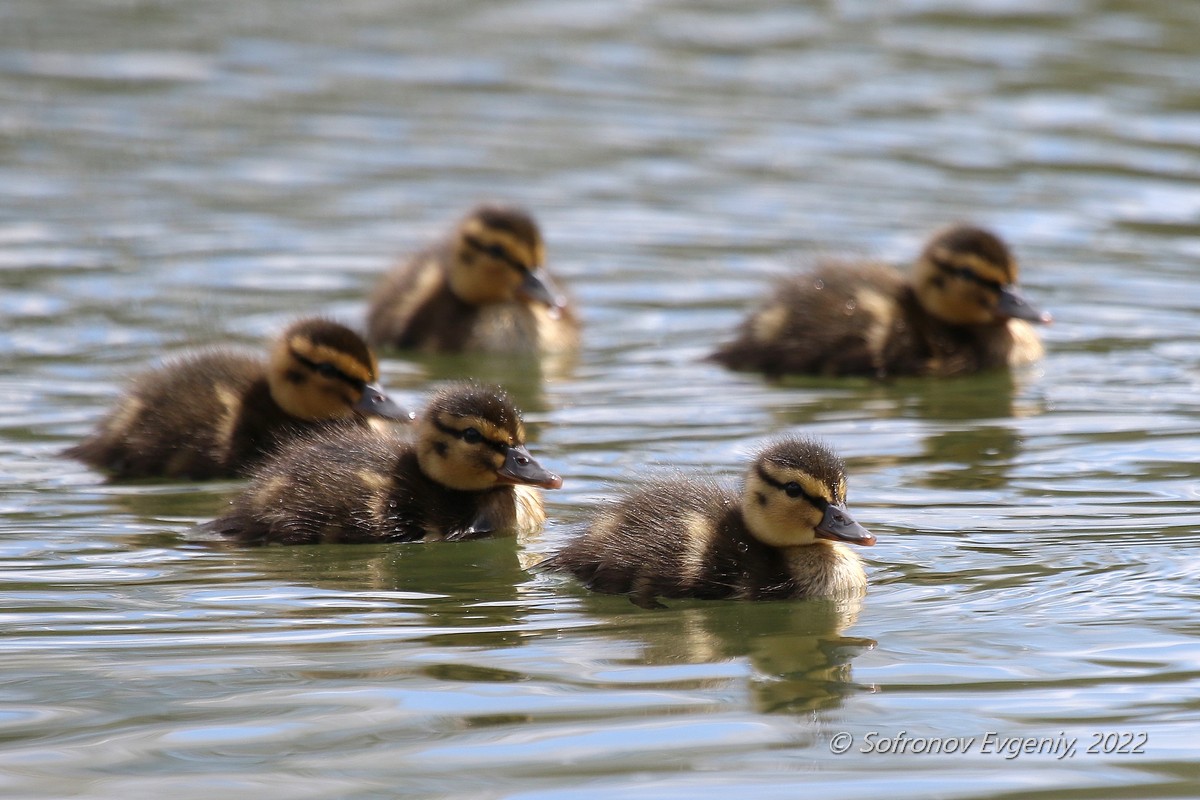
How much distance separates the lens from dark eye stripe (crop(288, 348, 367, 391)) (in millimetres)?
6555

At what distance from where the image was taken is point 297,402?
21.8 feet

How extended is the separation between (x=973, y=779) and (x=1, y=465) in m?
3.69

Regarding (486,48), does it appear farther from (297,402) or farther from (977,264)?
(297,402)

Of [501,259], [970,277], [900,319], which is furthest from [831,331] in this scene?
[501,259]

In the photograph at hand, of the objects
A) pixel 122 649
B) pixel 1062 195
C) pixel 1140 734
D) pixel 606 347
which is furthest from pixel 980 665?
pixel 1062 195

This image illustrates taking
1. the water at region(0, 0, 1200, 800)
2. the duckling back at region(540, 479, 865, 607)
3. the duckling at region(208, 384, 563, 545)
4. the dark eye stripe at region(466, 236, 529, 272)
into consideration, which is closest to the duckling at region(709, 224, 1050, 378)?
the water at region(0, 0, 1200, 800)

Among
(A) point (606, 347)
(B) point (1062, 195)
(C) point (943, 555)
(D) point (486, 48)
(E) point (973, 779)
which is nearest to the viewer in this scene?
(E) point (973, 779)

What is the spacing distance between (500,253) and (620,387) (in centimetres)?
103

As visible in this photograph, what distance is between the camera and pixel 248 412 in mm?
6668

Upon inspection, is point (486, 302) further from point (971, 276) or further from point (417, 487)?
point (417, 487)

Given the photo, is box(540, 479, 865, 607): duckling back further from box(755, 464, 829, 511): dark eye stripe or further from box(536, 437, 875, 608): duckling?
box(755, 464, 829, 511): dark eye stripe

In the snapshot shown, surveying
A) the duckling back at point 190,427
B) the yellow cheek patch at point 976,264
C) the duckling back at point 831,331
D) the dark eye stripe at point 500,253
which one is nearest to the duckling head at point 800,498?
the duckling back at point 190,427

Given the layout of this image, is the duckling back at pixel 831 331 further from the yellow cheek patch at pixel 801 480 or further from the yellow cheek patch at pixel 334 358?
the yellow cheek patch at pixel 801 480

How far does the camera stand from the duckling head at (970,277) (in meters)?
8.09
